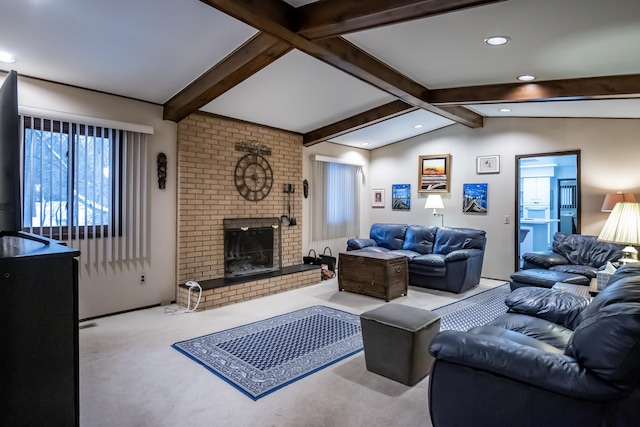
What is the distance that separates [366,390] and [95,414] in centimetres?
171

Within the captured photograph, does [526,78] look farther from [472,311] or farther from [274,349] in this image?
[274,349]

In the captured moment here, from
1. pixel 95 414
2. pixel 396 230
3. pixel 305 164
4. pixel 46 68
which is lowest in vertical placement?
pixel 95 414

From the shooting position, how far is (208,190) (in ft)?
16.0

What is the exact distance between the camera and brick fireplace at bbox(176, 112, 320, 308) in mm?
4625

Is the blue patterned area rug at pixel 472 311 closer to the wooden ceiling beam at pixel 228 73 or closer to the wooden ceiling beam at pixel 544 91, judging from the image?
the wooden ceiling beam at pixel 544 91

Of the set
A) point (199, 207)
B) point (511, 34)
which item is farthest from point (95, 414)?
point (511, 34)

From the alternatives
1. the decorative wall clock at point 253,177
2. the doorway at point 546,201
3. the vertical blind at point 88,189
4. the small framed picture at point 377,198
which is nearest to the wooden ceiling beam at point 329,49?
the decorative wall clock at point 253,177

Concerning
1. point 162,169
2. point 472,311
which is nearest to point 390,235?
point 472,311

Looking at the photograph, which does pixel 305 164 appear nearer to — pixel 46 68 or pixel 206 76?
pixel 206 76

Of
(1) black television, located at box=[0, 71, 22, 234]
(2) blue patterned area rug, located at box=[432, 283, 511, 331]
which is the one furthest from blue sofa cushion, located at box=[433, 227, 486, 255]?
(1) black television, located at box=[0, 71, 22, 234]

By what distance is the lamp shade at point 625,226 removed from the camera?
289 centimetres

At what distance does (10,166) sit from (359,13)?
2.27 metres

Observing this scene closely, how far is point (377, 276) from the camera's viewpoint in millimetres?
4883

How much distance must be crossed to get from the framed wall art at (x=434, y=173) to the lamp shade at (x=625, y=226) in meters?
3.70
